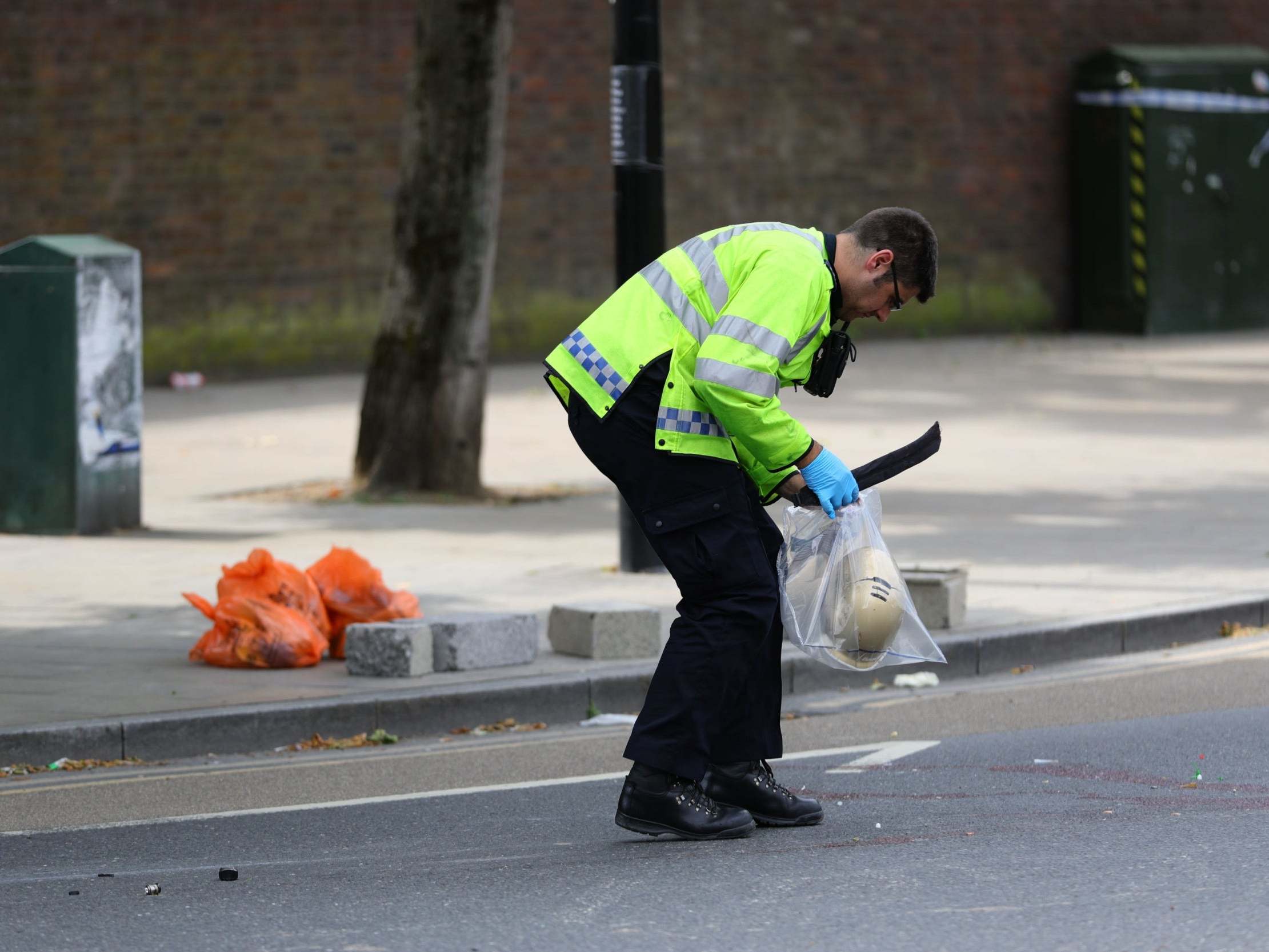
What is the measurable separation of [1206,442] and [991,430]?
5.02ft

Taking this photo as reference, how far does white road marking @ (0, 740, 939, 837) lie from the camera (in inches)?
234

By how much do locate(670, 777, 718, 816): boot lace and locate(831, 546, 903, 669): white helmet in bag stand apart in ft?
1.65

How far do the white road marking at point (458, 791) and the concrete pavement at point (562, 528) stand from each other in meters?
0.98

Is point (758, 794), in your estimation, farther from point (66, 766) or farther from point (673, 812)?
point (66, 766)

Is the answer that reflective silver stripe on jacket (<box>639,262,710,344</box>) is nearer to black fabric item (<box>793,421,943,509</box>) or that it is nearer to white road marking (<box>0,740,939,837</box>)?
black fabric item (<box>793,421,943,509</box>)

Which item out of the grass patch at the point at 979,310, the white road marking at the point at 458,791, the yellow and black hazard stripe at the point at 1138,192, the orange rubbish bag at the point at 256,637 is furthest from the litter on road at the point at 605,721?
the yellow and black hazard stripe at the point at 1138,192

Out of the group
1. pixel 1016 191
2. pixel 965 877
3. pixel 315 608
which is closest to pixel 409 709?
pixel 315 608

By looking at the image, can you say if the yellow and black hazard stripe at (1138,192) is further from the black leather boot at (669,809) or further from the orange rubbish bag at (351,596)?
the black leather boot at (669,809)

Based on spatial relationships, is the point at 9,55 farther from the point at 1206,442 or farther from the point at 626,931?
the point at 626,931

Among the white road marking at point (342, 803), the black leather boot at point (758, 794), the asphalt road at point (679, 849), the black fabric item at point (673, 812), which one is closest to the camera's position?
the asphalt road at point (679, 849)

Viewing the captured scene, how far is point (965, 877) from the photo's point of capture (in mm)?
5105

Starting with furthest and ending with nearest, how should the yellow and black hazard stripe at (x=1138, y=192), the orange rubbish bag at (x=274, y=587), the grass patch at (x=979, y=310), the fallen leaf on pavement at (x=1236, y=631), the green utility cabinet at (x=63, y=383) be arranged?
the grass patch at (x=979, y=310) < the yellow and black hazard stripe at (x=1138, y=192) < the green utility cabinet at (x=63, y=383) < the fallen leaf on pavement at (x=1236, y=631) < the orange rubbish bag at (x=274, y=587)

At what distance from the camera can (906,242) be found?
5.30m

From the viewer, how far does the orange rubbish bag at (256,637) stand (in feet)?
25.7
